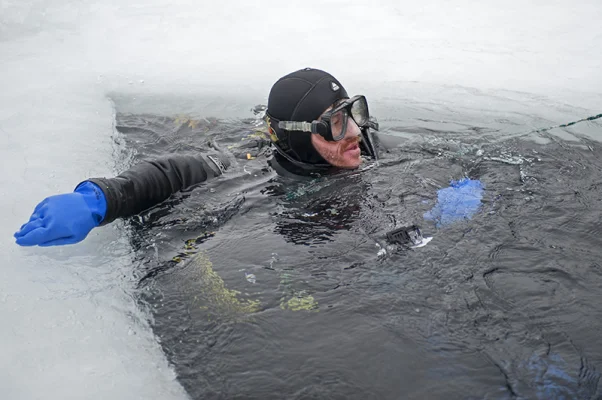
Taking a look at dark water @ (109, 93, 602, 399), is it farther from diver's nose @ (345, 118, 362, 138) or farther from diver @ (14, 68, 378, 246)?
diver's nose @ (345, 118, 362, 138)

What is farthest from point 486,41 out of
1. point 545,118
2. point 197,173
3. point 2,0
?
point 2,0

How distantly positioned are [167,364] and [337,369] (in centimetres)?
73

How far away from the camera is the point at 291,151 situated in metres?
3.99

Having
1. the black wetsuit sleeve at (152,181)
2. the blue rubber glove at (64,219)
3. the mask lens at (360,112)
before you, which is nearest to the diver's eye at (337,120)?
the mask lens at (360,112)

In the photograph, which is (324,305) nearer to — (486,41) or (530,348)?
(530,348)

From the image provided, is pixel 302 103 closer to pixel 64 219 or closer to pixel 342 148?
pixel 342 148

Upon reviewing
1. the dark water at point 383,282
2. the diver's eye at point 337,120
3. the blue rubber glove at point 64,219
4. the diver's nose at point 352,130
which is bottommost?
the dark water at point 383,282

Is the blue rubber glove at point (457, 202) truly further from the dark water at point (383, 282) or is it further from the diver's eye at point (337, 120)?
the diver's eye at point (337, 120)

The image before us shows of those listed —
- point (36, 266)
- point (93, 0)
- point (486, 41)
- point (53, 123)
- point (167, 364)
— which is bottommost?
point (167, 364)

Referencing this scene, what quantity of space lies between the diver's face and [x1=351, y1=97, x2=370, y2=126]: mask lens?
10cm

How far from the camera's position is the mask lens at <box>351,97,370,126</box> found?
12.9 ft

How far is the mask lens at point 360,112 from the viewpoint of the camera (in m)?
3.92

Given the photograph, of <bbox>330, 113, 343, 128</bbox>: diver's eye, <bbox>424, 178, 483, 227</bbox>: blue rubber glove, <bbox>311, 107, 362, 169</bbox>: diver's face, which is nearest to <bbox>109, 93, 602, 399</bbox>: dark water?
<bbox>424, 178, 483, 227</bbox>: blue rubber glove

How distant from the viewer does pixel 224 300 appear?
2.57 m
